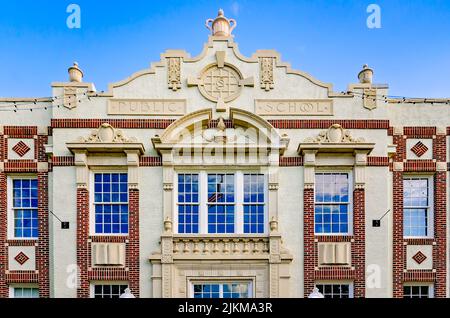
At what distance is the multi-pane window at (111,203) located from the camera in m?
12.1

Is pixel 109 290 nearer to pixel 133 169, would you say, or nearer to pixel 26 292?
pixel 26 292

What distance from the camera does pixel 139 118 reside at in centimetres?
1234

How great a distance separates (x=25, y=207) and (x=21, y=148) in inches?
66.3

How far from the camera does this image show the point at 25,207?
486 inches

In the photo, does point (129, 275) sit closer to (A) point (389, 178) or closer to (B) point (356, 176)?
(B) point (356, 176)

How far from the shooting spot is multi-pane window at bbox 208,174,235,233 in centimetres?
1215

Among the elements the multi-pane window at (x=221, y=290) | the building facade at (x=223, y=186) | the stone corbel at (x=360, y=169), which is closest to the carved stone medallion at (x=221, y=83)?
the building facade at (x=223, y=186)

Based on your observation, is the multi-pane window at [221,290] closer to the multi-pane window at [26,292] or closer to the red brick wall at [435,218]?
the red brick wall at [435,218]

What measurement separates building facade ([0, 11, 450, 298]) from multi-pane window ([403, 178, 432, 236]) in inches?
1.5

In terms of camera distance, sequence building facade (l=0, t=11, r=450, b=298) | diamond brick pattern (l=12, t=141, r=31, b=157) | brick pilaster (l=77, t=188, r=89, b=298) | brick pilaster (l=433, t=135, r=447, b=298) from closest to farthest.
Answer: brick pilaster (l=77, t=188, r=89, b=298)
building facade (l=0, t=11, r=450, b=298)
brick pilaster (l=433, t=135, r=447, b=298)
diamond brick pattern (l=12, t=141, r=31, b=157)

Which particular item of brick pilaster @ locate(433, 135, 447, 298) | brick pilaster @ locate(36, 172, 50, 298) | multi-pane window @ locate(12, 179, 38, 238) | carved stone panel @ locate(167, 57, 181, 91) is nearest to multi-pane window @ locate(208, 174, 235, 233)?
carved stone panel @ locate(167, 57, 181, 91)

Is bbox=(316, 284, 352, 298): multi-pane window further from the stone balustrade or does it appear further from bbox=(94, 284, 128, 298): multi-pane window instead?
bbox=(94, 284, 128, 298): multi-pane window
